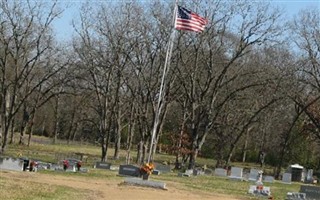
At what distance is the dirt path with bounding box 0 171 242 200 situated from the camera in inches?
829

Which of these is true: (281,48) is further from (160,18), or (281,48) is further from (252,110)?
(160,18)

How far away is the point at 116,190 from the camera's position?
74.5ft

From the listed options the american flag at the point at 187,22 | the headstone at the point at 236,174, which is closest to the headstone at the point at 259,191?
the american flag at the point at 187,22

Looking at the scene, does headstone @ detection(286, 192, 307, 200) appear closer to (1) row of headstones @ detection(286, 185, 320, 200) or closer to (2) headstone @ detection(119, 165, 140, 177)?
(1) row of headstones @ detection(286, 185, 320, 200)

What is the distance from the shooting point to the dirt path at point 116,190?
69.1 ft

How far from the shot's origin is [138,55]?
44469 millimetres

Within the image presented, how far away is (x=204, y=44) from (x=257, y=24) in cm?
403

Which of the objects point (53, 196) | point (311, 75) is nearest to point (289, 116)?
point (311, 75)

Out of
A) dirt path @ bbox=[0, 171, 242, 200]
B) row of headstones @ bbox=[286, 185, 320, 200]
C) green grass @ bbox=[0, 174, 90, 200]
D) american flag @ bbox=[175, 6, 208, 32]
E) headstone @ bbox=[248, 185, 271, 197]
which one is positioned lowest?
green grass @ bbox=[0, 174, 90, 200]

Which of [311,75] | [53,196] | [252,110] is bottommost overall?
[53,196]

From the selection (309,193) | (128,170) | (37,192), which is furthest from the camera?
(128,170)

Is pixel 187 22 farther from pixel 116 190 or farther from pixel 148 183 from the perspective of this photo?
pixel 116 190

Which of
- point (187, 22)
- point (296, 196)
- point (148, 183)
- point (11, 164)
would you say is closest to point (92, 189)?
point (148, 183)

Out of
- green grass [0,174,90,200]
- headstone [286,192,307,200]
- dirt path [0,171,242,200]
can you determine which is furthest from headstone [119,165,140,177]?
green grass [0,174,90,200]
